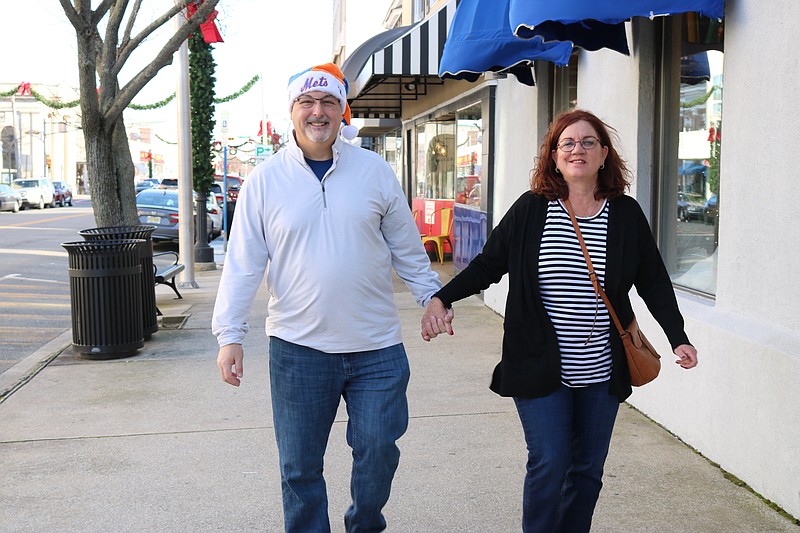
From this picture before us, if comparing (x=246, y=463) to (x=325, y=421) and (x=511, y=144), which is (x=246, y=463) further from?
(x=511, y=144)

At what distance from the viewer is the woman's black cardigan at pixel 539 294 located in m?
3.25

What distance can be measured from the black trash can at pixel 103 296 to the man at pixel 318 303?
4872mm

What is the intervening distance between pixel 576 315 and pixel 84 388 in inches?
194

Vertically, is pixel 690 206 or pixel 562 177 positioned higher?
pixel 562 177

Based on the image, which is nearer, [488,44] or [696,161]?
[696,161]

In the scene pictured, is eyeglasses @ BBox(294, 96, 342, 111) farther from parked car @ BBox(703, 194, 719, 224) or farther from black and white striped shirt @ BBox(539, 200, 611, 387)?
parked car @ BBox(703, 194, 719, 224)

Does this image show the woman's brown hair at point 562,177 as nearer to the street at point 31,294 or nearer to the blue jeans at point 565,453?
the blue jeans at point 565,453

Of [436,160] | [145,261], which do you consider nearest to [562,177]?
[145,261]

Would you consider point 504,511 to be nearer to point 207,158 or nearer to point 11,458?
point 11,458

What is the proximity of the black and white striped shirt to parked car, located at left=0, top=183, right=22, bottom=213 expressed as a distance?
44347 mm

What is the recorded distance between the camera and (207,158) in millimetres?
17312

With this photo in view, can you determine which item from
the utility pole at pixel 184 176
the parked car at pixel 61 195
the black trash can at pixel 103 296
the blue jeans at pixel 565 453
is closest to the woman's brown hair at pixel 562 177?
the blue jeans at pixel 565 453

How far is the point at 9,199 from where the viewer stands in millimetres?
43750

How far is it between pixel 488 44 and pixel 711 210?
8.03 feet
